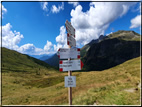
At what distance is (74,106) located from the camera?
9812 mm

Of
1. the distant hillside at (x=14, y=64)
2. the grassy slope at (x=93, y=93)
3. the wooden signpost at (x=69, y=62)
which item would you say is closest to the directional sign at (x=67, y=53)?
the wooden signpost at (x=69, y=62)

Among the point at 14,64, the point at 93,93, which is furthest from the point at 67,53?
the point at 14,64

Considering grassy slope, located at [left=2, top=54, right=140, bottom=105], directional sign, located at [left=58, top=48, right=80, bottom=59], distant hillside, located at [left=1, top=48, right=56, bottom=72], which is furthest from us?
distant hillside, located at [left=1, top=48, right=56, bottom=72]

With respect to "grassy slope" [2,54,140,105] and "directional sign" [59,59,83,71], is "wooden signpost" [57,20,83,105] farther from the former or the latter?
"grassy slope" [2,54,140,105]

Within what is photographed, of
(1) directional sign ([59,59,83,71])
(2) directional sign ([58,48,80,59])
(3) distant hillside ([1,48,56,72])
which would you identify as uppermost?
(2) directional sign ([58,48,80,59])

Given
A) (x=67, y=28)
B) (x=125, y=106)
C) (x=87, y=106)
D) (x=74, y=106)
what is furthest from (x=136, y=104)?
(x=67, y=28)

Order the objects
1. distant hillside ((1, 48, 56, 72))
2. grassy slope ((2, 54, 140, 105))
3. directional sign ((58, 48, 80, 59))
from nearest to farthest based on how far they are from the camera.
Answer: directional sign ((58, 48, 80, 59))
grassy slope ((2, 54, 140, 105))
distant hillside ((1, 48, 56, 72))

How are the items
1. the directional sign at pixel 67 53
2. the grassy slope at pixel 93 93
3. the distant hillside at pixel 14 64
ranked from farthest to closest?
1. the distant hillside at pixel 14 64
2. the grassy slope at pixel 93 93
3. the directional sign at pixel 67 53

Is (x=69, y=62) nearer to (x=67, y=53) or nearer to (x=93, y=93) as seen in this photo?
(x=67, y=53)

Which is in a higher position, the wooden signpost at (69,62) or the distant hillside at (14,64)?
the wooden signpost at (69,62)

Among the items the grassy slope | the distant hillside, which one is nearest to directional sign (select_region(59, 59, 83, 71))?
the grassy slope

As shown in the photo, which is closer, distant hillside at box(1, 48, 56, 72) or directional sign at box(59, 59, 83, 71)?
directional sign at box(59, 59, 83, 71)

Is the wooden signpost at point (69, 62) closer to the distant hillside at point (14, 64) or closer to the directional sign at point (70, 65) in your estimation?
the directional sign at point (70, 65)

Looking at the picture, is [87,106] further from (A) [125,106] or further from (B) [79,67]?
(B) [79,67]
